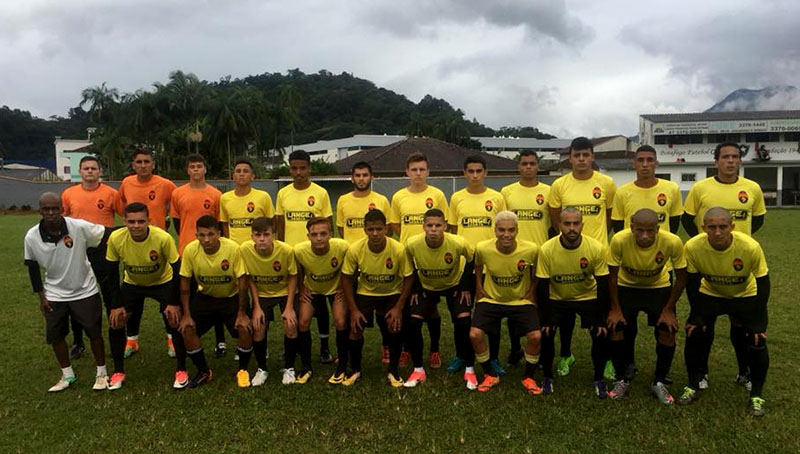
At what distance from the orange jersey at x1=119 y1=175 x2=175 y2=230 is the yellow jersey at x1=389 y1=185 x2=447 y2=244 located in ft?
8.58

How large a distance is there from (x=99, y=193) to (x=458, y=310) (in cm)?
406

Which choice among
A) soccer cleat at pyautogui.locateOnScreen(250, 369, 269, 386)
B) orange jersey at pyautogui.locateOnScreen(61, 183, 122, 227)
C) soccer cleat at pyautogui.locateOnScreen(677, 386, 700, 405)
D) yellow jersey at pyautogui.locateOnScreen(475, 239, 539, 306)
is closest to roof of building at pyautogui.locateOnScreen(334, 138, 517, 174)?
orange jersey at pyautogui.locateOnScreen(61, 183, 122, 227)

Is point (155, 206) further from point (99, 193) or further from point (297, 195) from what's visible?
point (297, 195)

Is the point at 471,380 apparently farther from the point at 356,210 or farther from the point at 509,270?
the point at 356,210

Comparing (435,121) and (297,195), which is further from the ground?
(435,121)

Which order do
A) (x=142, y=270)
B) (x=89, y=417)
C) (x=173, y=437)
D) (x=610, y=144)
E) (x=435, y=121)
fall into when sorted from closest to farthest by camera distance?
(x=173, y=437) → (x=89, y=417) → (x=142, y=270) → (x=610, y=144) → (x=435, y=121)

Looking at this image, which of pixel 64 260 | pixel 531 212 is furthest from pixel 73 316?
pixel 531 212

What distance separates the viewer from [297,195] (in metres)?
5.96

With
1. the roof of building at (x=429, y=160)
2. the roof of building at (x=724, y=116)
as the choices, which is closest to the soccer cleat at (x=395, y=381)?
the roof of building at (x=429, y=160)

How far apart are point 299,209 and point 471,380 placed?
2.51 metres

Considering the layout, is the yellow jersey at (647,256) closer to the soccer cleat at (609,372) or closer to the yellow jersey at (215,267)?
the soccer cleat at (609,372)

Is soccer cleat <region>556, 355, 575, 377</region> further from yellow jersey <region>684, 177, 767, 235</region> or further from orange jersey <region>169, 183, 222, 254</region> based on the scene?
orange jersey <region>169, 183, 222, 254</region>

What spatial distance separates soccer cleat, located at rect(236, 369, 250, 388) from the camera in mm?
5086

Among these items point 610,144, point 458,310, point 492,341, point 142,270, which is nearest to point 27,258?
point 142,270
